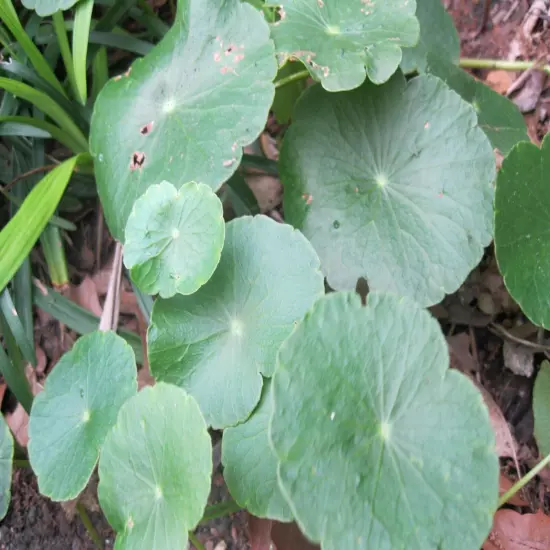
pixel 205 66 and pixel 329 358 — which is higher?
pixel 205 66

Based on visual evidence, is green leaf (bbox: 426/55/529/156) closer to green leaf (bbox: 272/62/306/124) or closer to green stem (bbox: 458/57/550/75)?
green stem (bbox: 458/57/550/75)

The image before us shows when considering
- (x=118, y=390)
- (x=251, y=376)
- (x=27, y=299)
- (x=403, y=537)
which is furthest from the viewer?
(x=27, y=299)

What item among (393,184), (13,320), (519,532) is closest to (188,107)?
(393,184)

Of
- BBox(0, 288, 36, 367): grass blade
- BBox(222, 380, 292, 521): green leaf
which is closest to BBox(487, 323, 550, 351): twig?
BBox(222, 380, 292, 521): green leaf

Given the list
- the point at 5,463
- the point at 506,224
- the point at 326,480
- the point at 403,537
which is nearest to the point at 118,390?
the point at 5,463

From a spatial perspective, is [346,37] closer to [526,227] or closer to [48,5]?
[526,227]

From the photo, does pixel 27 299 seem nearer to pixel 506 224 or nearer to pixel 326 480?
pixel 326 480

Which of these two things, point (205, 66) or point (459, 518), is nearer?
point (459, 518)
